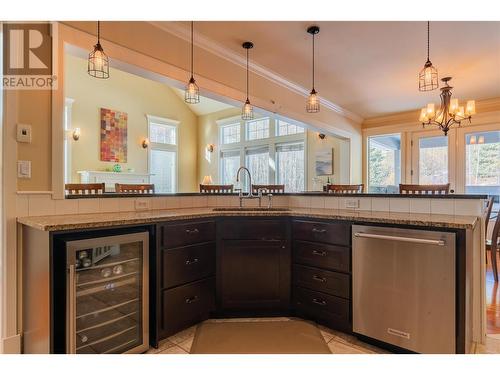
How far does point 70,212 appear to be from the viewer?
2.01 meters

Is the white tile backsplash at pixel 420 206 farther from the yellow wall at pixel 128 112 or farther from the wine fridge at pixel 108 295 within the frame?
the yellow wall at pixel 128 112

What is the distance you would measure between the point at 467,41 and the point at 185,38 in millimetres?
3101

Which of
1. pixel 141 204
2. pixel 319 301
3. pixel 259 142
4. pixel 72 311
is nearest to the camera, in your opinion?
pixel 72 311

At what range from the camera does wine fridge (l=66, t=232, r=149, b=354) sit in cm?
154

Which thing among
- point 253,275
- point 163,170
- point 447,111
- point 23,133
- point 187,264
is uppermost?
point 447,111

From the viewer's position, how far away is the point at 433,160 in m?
5.79

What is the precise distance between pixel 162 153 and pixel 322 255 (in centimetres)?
683

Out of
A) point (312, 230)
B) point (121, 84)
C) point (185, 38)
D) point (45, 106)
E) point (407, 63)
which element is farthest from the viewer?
point (121, 84)

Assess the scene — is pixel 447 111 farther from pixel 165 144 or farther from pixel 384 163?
pixel 165 144

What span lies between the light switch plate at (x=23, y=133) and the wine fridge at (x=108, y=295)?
85 centimetres

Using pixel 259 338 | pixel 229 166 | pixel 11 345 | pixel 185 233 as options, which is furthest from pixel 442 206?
pixel 229 166

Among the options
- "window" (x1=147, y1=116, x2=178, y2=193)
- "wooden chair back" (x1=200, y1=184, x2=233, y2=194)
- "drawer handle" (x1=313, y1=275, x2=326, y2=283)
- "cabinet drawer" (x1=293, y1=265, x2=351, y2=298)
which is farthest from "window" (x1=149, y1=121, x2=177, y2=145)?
"drawer handle" (x1=313, y1=275, x2=326, y2=283)
